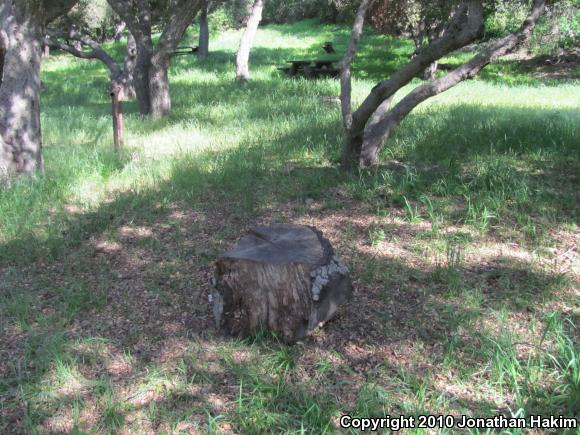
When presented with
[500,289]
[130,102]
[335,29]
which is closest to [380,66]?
[130,102]

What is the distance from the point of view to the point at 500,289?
3709 millimetres

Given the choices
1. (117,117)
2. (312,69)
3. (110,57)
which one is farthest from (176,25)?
(312,69)

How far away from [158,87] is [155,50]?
683 millimetres

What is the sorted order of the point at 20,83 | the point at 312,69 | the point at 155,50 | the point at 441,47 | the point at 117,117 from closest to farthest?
the point at 441,47
the point at 20,83
the point at 117,117
the point at 155,50
the point at 312,69

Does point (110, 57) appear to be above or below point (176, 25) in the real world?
below

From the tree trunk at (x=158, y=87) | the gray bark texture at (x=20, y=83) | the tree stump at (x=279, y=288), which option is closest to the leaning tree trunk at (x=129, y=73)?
the tree trunk at (x=158, y=87)

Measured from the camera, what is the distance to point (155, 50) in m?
9.92

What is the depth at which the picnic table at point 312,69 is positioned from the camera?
641 inches

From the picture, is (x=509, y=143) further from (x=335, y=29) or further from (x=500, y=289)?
(x=335, y=29)

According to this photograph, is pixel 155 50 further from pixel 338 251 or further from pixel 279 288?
pixel 279 288

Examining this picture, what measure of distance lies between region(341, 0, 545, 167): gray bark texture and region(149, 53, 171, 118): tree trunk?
499 centimetres

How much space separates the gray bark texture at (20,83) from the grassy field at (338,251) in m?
0.53

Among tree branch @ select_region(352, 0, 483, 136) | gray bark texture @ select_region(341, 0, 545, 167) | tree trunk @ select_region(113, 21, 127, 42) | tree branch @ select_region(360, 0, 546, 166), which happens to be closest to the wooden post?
gray bark texture @ select_region(341, 0, 545, 167)

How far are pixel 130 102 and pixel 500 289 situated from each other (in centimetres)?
1135
